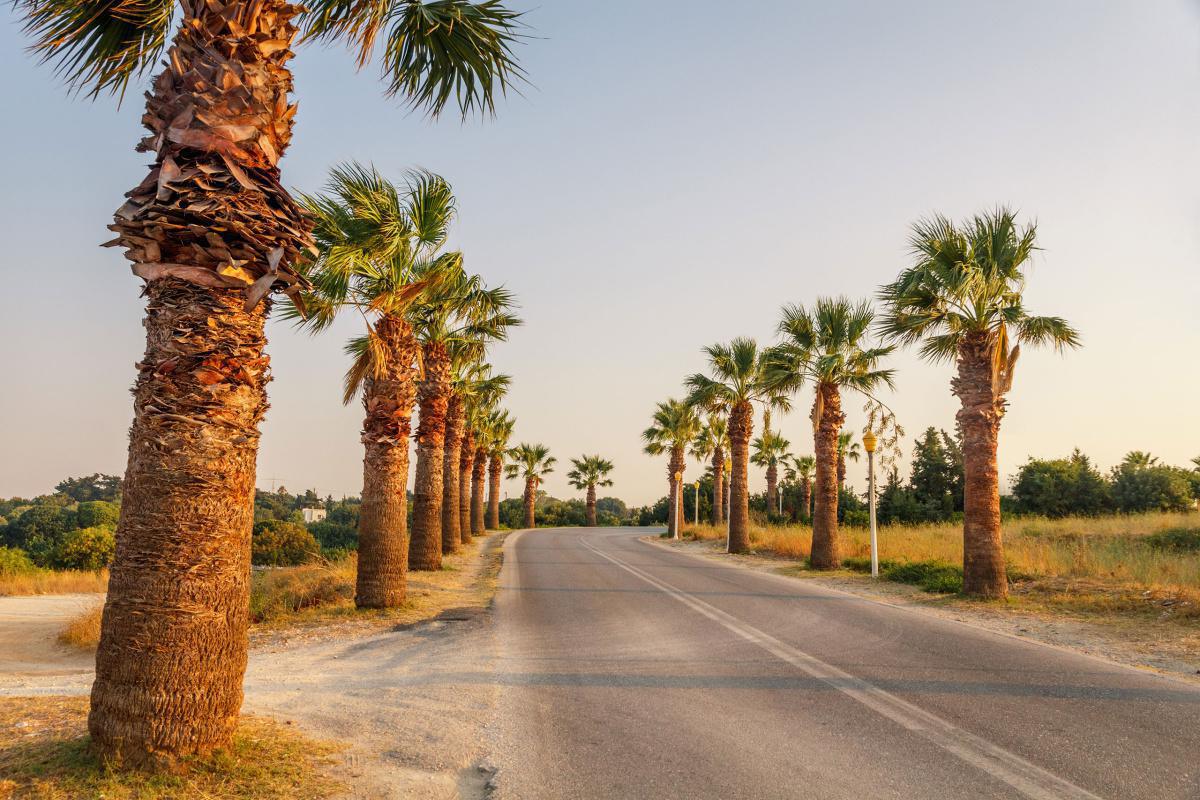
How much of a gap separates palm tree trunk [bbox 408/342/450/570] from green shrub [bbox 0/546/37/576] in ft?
46.8

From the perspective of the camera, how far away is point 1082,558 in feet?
52.6

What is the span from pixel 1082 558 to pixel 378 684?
15.7 metres

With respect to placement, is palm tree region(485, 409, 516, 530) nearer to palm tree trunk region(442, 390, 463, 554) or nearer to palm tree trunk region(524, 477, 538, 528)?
palm tree trunk region(524, 477, 538, 528)

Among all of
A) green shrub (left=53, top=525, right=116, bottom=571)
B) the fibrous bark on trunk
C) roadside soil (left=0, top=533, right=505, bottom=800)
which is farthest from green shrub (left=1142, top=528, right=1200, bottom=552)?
green shrub (left=53, top=525, right=116, bottom=571)

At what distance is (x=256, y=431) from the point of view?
192 inches

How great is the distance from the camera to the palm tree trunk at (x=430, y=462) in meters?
19.5

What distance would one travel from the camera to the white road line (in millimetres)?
4262

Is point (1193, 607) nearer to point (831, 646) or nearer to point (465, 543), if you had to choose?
point (831, 646)

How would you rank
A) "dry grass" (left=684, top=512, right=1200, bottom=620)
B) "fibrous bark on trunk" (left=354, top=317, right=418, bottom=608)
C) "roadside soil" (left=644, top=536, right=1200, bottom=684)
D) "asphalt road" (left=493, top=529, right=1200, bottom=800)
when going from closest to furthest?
"asphalt road" (left=493, top=529, right=1200, bottom=800), "roadside soil" (left=644, top=536, right=1200, bottom=684), "dry grass" (left=684, top=512, right=1200, bottom=620), "fibrous bark on trunk" (left=354, top=317, right=418, bottom=608)

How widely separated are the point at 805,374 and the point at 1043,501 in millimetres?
29331

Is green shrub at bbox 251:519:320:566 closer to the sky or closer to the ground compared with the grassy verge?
closer to the ground

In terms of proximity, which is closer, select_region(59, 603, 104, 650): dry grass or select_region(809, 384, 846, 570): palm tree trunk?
select_region(59, 603, 104, 650): dry grass

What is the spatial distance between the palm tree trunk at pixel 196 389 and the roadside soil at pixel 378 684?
1.12 metres

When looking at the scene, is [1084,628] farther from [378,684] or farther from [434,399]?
[434,399]
